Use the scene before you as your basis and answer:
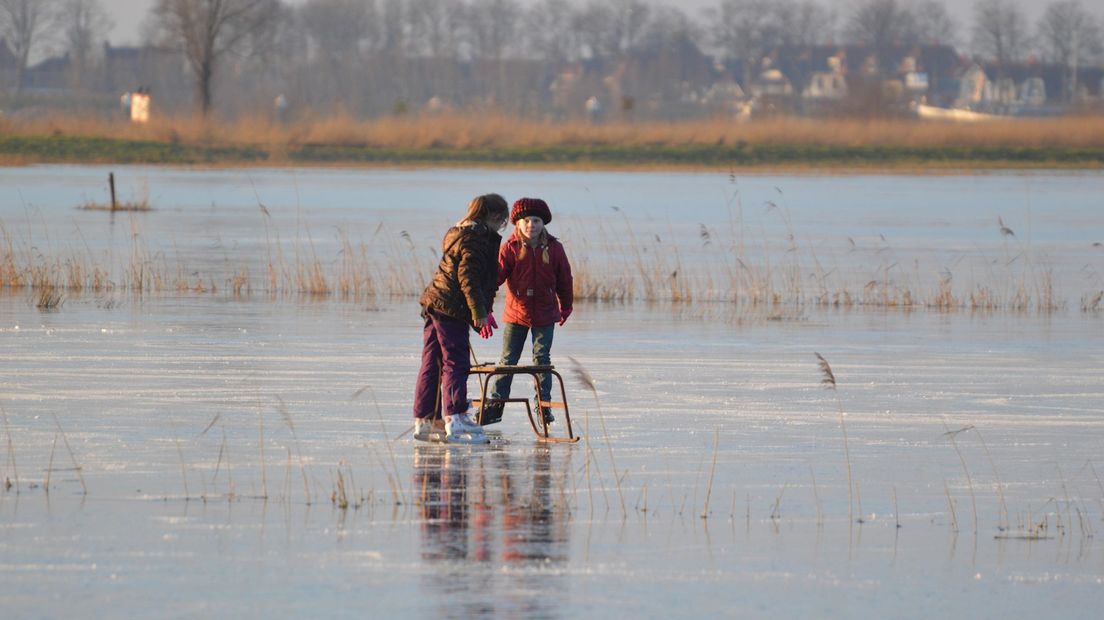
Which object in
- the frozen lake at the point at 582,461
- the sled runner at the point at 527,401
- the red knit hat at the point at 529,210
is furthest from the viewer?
the red knit hat at the point at 529,210

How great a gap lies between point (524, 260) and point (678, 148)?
47.4 m

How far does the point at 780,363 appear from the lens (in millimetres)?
12906

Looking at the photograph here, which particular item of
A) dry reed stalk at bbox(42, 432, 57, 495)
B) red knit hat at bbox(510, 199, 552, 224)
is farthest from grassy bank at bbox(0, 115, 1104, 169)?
dry reed stalk at bbox(42, 432, 57, 495)

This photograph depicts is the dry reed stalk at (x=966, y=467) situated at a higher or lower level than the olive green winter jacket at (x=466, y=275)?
lower

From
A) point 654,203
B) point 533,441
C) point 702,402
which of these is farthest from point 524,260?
point 654,203

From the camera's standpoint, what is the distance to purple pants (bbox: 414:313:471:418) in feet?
29.9

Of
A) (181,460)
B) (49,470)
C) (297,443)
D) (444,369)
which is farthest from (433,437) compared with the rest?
(49,470)

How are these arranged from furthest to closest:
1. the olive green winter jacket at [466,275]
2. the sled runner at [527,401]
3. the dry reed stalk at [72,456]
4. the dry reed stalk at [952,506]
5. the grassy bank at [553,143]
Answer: the grassy bank at [553,143]
the sled runner at [527,401]
the olive green winter jacket at [466,275]
the dry reed stalk at [72,456]
the dry reed stalk at [952,506]

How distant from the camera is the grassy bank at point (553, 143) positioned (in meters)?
53.6

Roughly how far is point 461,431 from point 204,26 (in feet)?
244

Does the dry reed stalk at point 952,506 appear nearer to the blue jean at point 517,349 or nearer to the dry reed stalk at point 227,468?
the blue jean at point 517,349

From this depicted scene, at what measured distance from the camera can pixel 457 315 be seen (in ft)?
29.7

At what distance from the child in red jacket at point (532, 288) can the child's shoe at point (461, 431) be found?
0.40 meters

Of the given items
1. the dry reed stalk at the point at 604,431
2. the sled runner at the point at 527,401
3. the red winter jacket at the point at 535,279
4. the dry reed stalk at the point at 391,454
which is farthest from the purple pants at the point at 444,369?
the dry reed stalk at the point at 604,431
